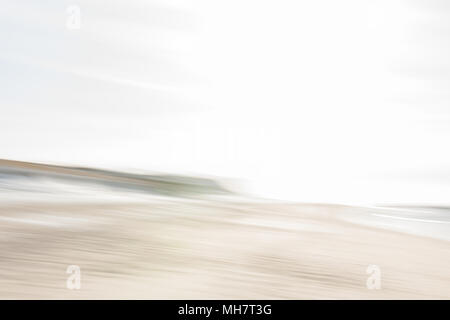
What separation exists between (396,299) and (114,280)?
1497 mm

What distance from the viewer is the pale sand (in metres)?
2.51

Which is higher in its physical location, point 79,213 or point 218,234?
point 79,213

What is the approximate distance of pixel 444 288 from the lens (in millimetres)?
3012

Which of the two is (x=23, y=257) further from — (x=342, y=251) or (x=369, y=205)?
(x=369, y=205)

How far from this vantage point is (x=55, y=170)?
10430mm

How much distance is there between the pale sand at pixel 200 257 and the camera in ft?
8.24

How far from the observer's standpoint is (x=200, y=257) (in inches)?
128

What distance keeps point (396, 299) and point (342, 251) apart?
52.4 inches
